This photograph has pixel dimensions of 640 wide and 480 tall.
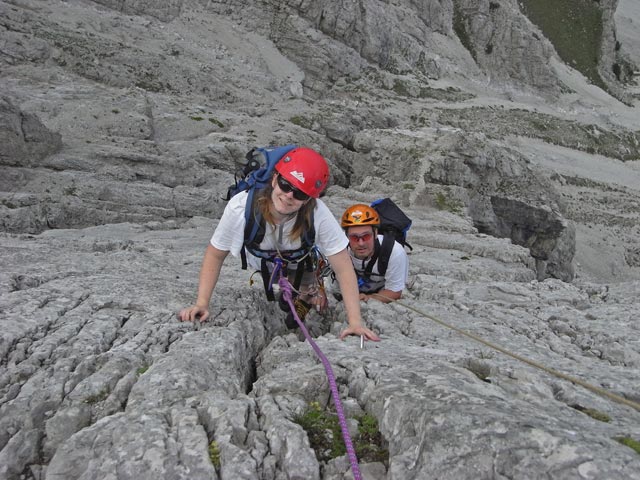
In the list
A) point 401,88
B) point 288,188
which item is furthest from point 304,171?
point 401,88

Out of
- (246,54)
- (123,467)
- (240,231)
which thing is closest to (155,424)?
(123,467)

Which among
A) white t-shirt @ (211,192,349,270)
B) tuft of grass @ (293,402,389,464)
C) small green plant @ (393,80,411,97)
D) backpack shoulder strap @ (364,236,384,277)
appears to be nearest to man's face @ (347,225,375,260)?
backpack shoulder strap @ (364,236,384,277)

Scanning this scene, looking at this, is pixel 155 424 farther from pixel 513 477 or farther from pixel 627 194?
pixel 627 194

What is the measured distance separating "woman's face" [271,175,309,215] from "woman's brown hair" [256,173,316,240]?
16 cm

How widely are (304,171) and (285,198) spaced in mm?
442

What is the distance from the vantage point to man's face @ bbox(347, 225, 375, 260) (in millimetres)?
8133

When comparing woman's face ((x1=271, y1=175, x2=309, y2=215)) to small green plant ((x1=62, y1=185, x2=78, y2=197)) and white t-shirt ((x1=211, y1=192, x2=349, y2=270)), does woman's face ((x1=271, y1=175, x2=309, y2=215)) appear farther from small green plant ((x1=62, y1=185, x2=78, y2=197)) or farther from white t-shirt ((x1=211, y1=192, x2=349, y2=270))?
small green plant ((x1=62, y1=185, x2=78, y2=197))

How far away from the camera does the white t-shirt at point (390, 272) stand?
8680mm

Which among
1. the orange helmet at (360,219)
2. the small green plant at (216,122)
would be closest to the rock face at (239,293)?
the small green plant at (216,122)

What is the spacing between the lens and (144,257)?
12.3 metres

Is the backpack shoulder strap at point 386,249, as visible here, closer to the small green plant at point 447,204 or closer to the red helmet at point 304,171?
the red helmet at point 304,171

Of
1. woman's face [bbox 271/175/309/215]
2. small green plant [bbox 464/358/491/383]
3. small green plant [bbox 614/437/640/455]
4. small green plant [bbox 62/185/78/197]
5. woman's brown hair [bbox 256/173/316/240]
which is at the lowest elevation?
small green plant [bbox 62/185/78/197]

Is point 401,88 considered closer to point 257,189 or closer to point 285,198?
point 257,189

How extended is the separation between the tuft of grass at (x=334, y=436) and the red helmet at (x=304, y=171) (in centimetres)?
262
